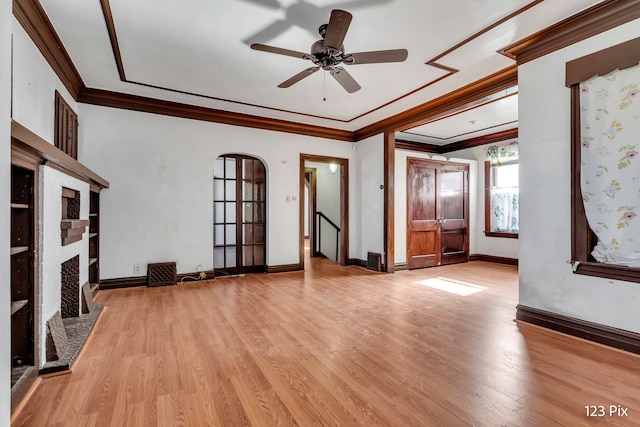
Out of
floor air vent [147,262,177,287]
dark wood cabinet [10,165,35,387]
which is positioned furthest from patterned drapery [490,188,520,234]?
dark wood cabinet [10,165,35,387]

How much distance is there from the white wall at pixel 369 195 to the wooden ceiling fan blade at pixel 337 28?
3577mm

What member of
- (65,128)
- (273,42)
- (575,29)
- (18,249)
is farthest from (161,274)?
(575,29)

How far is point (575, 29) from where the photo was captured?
2795 mm

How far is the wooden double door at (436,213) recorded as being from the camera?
6.34 m

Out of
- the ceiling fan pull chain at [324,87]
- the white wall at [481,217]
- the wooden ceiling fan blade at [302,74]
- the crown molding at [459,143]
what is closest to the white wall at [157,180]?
the ceiling fan pull chain at [324,87]

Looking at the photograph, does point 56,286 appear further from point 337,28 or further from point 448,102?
point 448,102

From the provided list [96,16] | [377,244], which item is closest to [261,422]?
[96,16]

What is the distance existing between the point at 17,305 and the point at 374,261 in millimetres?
5072

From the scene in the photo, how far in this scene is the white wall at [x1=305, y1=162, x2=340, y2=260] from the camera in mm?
7484

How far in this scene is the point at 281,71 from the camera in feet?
12.6

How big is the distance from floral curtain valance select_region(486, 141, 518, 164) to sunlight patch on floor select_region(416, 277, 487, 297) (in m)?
3.24

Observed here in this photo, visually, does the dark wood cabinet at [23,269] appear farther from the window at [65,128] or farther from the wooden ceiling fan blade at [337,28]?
the wooden ceiling fan blade at [337,28]

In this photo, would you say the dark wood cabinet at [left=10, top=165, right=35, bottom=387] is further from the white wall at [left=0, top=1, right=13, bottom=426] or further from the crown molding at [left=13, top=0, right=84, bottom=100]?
the crown molding at [left=13, top=0, right=84, bottom=100]

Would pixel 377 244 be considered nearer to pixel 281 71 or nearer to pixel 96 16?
pixel 281 71
